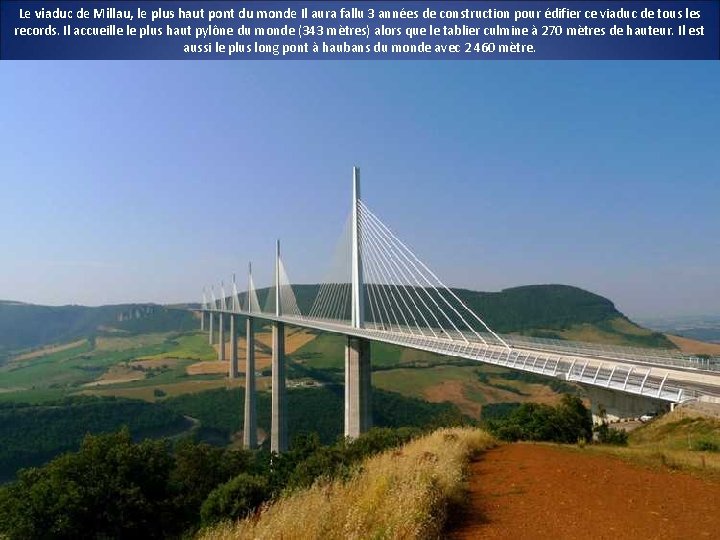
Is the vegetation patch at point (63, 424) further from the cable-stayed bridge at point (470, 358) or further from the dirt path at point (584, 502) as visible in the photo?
the dirt path at point (584, 502)

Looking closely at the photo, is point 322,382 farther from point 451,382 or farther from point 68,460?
point 68,460

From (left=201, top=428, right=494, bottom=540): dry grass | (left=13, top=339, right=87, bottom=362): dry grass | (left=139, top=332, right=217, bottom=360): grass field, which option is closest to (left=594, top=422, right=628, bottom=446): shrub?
(left=201, top=428, right=494, bottom=540): dry grass

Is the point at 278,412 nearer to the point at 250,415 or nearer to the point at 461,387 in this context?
the point at 250,415

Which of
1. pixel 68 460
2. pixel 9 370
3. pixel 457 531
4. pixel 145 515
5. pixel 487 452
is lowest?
pixel 9 370

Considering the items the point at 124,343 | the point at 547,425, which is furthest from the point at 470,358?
the point at 124,343

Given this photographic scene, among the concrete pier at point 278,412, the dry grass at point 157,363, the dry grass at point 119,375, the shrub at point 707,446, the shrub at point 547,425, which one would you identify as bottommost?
the dry grass at point 119,375

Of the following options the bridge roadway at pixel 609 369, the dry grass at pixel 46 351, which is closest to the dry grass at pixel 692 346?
the bridge roadway at pixel 609 369

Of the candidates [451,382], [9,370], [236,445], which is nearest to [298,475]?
[236,445]
